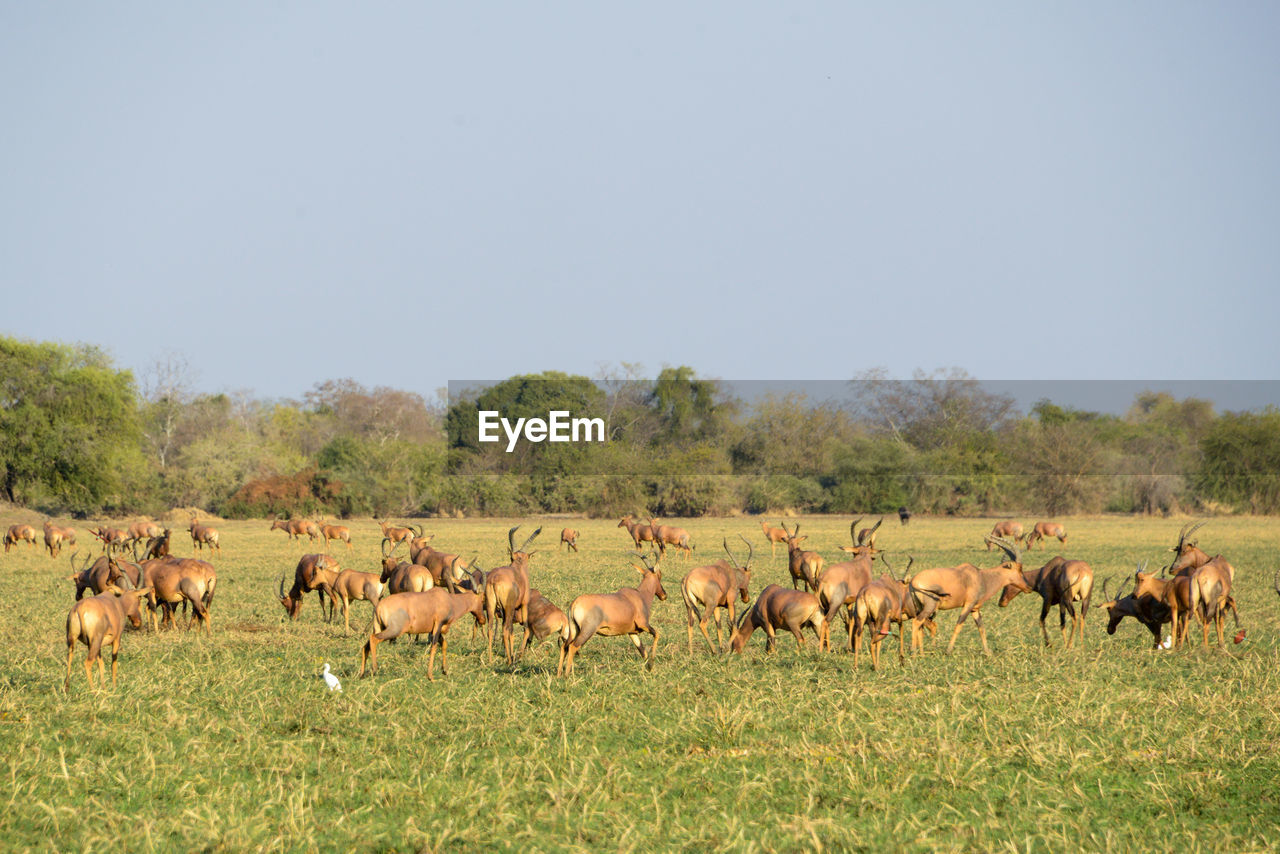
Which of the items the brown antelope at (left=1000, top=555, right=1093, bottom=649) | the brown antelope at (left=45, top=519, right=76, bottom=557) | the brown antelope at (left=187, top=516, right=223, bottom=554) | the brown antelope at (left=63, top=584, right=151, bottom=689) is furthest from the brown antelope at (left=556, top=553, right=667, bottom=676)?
the brown antelope at (left=45, top=519, right=76, bottom=557)

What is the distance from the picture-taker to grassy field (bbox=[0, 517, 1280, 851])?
663 cm

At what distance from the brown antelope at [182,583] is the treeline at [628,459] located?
133 feet

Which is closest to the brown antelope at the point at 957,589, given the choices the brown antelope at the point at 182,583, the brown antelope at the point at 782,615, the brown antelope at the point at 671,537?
the brown antelope at the point at 782,615

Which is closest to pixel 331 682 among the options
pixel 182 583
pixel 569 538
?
pixel 182 583

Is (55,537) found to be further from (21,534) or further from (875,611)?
(875,611)

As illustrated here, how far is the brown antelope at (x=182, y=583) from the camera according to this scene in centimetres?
1415

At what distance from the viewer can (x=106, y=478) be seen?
170 feet

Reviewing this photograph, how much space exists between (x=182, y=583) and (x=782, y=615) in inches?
298

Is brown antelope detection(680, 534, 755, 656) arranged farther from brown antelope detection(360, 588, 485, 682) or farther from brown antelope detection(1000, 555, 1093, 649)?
brown antelope detection(1000, 555, 1093, 649)

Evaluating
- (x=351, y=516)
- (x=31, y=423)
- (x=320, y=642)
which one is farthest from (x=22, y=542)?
(x=320, y=642)

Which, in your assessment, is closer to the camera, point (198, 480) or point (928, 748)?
point (928, 748)

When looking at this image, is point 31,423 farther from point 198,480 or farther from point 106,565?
point 106,565

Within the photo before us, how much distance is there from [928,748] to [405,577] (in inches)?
314

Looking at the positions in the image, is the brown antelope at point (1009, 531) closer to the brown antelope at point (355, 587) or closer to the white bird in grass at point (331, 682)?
the brown antelope at point (355, 587)
